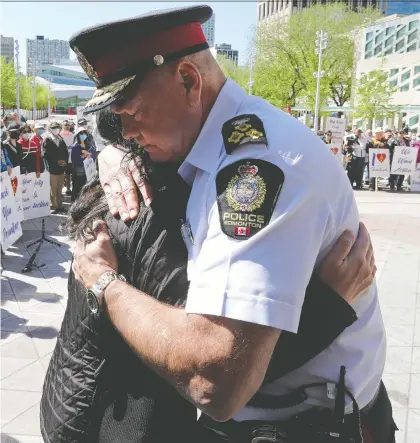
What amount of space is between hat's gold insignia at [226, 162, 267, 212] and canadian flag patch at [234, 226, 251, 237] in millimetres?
35

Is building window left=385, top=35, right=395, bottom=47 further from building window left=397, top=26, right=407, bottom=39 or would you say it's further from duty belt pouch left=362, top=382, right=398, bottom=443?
duty belt pouch left=362, top=382, right=398, bottom=443

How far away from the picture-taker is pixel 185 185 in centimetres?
125

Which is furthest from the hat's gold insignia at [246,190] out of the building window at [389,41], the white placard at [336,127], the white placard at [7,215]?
the building window at [389,41]

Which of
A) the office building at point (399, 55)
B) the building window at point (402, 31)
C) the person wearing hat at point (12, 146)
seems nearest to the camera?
the person wearing hat at point (12, 146)

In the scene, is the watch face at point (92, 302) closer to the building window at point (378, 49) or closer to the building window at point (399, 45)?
the building window at point (399, 45)

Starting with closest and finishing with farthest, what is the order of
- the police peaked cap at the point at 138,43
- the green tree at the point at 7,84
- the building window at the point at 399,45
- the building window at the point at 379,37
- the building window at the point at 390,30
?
the police peaked cap at the point at 138,43
the building window at the point at 390,30
the building window at the point at 399,45
the building window at the point at 379,37
the green tree at the point at 7,84

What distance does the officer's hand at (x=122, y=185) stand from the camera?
1333mm

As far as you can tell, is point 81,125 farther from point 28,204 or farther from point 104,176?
point 104,176

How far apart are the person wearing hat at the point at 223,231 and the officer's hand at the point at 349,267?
0.03 meters

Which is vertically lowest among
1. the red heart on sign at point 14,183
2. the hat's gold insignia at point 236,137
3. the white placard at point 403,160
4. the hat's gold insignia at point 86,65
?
the red heart on sign at point 14,183

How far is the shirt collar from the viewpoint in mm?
1152

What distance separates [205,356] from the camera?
0.95 meters

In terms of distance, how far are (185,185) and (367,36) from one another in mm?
48431

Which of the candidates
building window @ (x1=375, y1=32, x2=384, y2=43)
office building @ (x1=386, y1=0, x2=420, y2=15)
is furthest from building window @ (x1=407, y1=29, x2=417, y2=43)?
office building @ (x1=386, y1=0, x2=420, y2=15)
